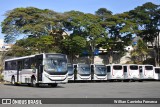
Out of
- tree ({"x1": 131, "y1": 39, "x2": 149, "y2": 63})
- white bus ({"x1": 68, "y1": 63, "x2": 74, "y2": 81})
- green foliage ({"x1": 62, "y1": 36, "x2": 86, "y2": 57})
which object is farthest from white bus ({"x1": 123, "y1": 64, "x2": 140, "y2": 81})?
tree ({"x1": 131, "y1": 39, "x2": 149, "y2": 63})

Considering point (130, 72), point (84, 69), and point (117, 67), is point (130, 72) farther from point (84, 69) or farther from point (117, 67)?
point (84, 69)

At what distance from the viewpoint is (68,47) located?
5550 cm

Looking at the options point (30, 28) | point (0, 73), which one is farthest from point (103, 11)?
point (0, 73)

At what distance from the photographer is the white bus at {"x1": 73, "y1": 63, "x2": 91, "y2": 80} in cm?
4328

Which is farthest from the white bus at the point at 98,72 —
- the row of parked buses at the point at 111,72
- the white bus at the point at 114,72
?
the white bus at the point at 114,72

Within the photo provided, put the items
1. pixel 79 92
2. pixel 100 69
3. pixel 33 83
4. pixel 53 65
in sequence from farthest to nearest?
pixel 100 69, pixel 33 83, pixel 53 65, pixel 79 92

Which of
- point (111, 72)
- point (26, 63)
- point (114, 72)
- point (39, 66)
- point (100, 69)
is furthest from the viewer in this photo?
point (114, 72)

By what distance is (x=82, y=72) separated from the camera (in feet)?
143

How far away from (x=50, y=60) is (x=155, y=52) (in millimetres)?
38281

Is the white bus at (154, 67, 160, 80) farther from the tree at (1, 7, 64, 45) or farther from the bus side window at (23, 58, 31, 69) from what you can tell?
the bus side window at (23, 58, 31, 69)

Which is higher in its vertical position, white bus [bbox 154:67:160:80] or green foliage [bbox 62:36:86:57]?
green foliage [bbox 62:36:86:57]

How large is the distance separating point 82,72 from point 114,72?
4.98m

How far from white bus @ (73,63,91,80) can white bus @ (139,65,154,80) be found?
8.50 metres

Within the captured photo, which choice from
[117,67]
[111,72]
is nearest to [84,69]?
[111,72]
